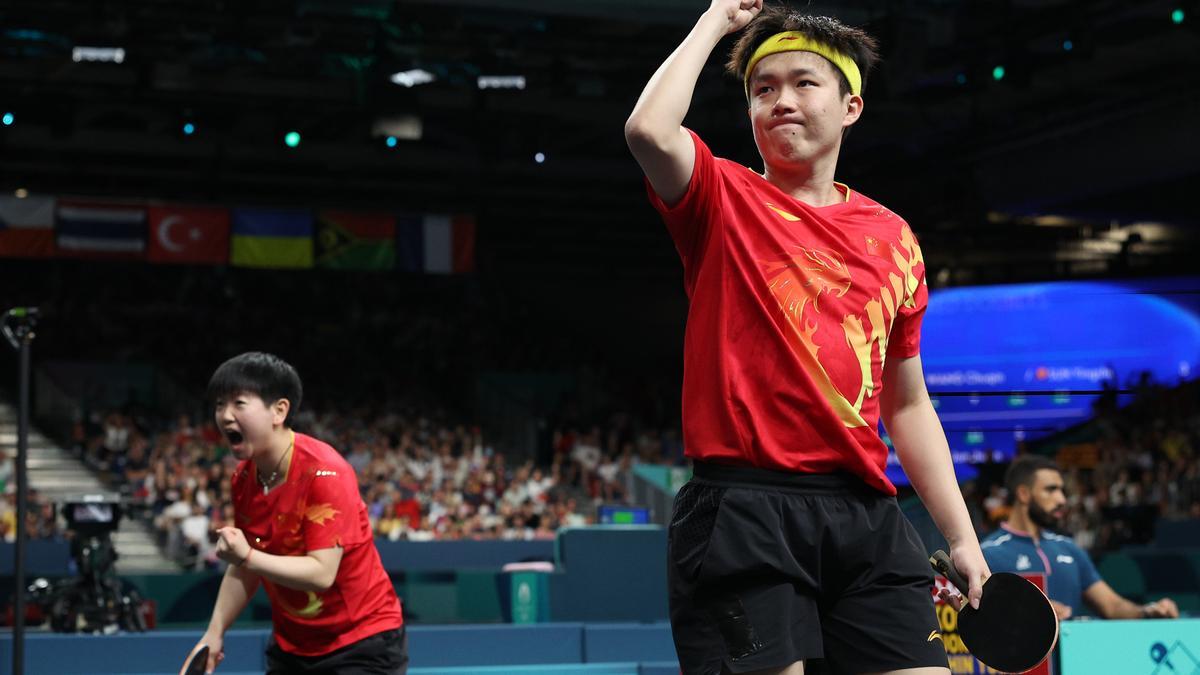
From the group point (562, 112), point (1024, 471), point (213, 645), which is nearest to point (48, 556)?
point (562, 112)

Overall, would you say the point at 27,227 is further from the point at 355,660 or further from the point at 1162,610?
the point at 355,660

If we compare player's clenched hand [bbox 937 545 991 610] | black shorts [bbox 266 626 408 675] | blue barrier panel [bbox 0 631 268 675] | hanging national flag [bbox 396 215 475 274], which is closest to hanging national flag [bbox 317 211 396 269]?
hanging national flag [bbox 396 215 475 274]

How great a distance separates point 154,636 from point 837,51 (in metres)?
6.62

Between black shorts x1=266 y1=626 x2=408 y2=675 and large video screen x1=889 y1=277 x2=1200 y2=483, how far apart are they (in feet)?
58.1

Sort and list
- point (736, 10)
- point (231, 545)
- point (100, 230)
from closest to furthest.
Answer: point (736, 10) < point (231, 545) < point (100, 230)

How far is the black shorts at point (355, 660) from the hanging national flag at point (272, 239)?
61.5 feet

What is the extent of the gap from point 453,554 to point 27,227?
30.3 ft

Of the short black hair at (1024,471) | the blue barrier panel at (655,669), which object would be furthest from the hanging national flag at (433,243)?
the short black hair at (1024,471)

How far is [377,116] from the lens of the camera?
2094 cm

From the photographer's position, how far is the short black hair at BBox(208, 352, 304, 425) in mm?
4309

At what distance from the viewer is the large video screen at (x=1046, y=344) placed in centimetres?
2216

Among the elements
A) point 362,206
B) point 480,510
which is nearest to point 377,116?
point 480,510

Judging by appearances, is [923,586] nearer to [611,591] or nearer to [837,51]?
[837,51]

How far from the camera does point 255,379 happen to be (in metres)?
4.33
